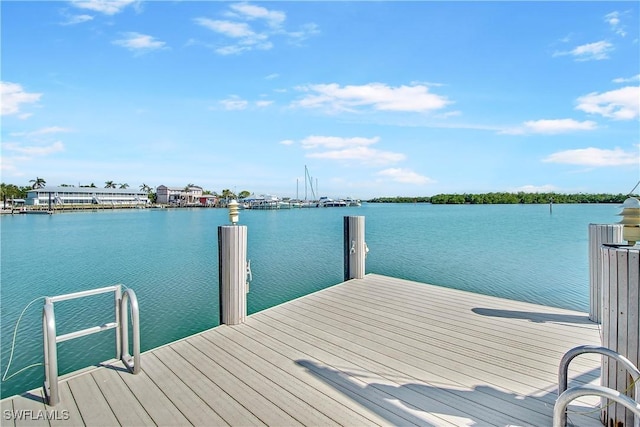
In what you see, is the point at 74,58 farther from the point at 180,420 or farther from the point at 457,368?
the point at 457,368

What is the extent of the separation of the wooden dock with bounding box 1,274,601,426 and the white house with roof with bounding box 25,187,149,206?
74336 millimetres

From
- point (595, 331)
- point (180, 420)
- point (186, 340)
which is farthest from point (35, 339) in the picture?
point (595, 331)

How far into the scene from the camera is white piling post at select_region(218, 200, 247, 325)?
3729mm

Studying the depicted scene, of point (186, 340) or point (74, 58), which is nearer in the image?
point (186, 340)

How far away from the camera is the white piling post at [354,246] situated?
5.62 meters

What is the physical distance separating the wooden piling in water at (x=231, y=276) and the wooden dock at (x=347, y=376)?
160 millimetres

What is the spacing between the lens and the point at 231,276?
3.74m

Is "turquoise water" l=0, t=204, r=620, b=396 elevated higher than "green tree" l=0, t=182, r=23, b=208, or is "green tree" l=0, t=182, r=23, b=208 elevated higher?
"green tree" l=0, t=182, r=23, b=208

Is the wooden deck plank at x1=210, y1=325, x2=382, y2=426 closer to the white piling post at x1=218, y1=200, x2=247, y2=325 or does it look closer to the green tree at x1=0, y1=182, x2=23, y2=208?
the white piling post at x1=218, y1=200, x2=247, y2=325

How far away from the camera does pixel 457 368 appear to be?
2.68 meters

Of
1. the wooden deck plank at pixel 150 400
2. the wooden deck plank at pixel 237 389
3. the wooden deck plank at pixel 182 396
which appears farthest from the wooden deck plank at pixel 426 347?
the wooden deck plank at pixel 150 400

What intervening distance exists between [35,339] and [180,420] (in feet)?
16.3

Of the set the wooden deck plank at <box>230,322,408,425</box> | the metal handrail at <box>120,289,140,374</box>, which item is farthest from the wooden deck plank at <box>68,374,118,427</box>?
the wooden deck plank at <box>230,322,408,425</box>

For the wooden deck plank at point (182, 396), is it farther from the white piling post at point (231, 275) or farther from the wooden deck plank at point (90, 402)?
the white piling post at point (231, 275)
